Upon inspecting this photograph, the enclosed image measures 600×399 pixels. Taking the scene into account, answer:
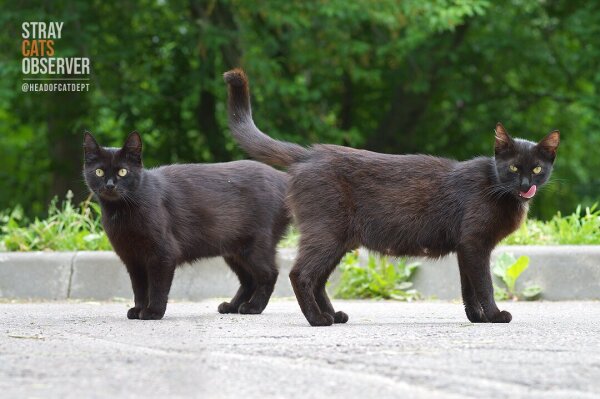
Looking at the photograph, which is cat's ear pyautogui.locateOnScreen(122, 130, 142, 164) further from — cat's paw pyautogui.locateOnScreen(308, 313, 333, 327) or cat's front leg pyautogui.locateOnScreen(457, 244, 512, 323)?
cat's front leg pyautogui.locateOnScreen(457, 244, 512, 323)

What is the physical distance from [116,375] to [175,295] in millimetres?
5015

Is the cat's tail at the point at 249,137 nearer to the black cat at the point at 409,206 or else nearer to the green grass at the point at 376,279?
the black cat at the point at 409,206

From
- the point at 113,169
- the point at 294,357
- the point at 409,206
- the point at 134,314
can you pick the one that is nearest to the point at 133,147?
the point at 113,169

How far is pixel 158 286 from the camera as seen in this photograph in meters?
6.65

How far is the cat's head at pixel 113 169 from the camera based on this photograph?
6.67m

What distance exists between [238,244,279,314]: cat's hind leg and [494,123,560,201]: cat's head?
73.1 inches

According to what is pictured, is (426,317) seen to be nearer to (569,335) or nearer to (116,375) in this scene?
(569,335)

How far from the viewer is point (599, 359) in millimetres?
4418

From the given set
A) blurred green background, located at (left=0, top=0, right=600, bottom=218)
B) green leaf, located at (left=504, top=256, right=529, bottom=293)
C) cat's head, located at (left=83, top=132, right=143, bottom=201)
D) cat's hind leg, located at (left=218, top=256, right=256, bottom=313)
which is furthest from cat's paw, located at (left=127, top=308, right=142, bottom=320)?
blurred green background, located at (left=0, top=0, right=600, bottom=218)

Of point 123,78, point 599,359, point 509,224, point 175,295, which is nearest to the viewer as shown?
point 599,359

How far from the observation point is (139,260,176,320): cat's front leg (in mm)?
6601

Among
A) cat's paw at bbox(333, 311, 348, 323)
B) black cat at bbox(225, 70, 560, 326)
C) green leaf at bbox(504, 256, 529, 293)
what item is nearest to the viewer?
black cat at bbox(225, 70, 560, 326)

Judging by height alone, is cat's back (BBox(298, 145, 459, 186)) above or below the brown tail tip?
below

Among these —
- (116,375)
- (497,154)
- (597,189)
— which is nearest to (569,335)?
(497,154)
